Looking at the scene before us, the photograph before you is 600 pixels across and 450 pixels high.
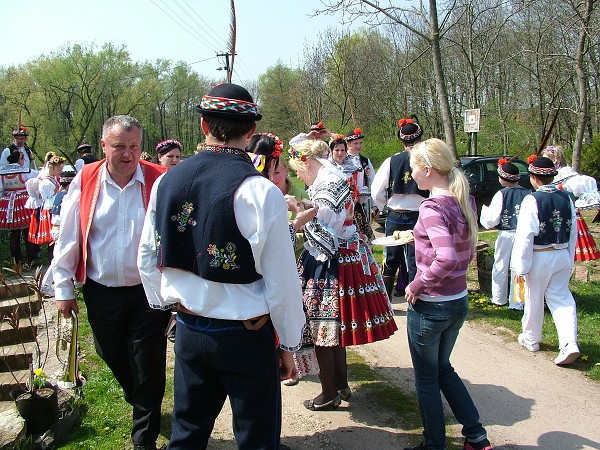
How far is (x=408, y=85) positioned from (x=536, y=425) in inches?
1134

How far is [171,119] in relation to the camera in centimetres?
5869

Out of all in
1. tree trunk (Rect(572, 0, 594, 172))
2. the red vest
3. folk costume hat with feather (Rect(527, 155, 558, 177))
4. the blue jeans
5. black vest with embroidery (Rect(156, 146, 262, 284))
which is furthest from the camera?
tree trunk (Rect(572, 0, 594, 172))

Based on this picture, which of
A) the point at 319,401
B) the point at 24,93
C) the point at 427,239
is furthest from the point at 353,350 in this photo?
the point at 24,93

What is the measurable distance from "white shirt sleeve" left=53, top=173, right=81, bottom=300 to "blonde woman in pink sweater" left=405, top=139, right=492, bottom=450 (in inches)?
77.0

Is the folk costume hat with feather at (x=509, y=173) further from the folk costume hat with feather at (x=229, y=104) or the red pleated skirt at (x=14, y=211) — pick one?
the red pleated skirt at (x=14, y=211)

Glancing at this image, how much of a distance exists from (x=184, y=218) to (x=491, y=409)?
289cm

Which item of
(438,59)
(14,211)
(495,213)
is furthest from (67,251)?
(438,59)

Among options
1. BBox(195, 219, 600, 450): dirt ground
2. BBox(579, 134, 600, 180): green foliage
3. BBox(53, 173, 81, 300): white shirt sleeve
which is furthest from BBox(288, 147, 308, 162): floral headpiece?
BBox(579, 134, 600, 180): green foliage

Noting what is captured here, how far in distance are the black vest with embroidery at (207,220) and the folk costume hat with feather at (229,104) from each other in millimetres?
148

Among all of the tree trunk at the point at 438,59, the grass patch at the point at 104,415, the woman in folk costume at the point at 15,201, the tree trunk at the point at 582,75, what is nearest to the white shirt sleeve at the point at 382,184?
the grass patch at the point at 104,415

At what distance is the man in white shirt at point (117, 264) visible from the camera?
3166 millimetres

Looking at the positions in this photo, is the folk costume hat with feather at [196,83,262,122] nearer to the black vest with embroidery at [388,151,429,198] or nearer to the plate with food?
the plate with food

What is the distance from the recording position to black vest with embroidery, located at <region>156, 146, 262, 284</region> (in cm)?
210

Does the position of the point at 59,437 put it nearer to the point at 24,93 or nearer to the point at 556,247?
the point at 556,247
